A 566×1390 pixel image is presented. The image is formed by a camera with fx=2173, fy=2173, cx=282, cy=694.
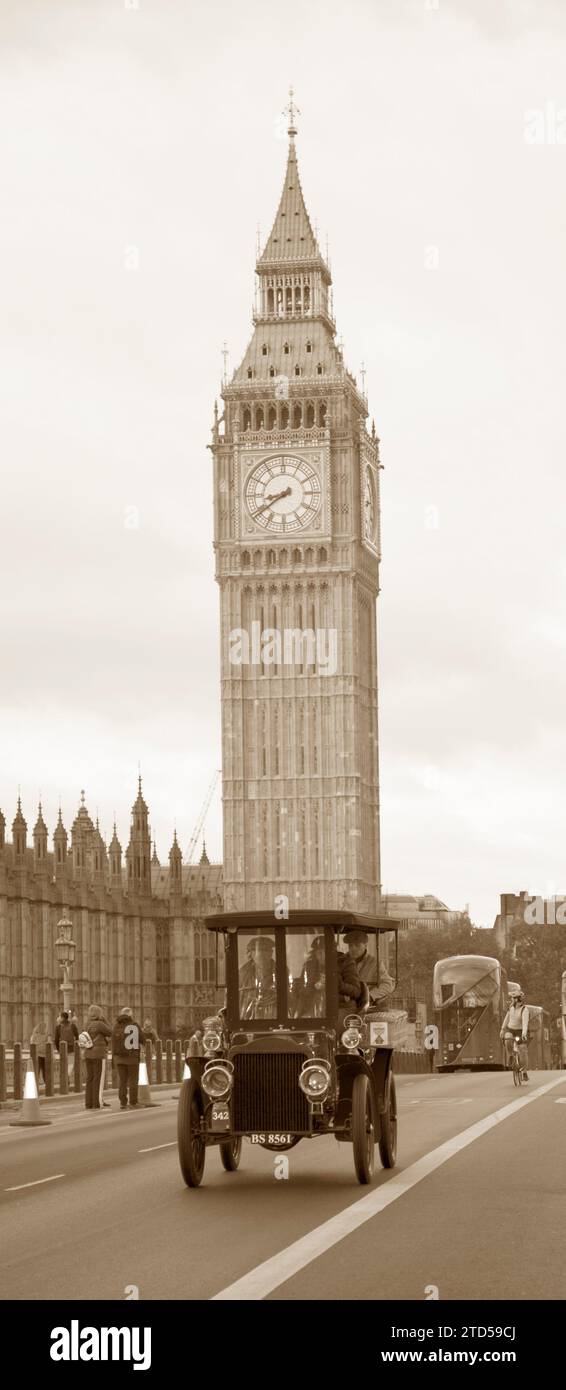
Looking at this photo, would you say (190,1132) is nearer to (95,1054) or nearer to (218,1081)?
(218,1081)

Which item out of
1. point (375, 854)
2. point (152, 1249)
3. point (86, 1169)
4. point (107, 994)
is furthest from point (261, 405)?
point (152, 1249)

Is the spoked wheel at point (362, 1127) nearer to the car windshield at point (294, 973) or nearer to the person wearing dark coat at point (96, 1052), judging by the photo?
the car windshield at point (294, 973)

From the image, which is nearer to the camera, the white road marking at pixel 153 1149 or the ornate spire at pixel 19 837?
Answer: the white road marking at pixel 153 1149

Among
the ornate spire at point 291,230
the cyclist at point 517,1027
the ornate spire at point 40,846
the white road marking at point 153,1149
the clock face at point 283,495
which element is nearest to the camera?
the white road marking at point 153,1149

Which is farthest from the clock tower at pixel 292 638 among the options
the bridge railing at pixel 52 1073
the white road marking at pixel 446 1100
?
the white road marking at pixel 446 1100

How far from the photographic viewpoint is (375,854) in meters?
121

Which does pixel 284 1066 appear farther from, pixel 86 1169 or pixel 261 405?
pixel 261 405

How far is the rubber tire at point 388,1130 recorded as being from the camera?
60.0ft

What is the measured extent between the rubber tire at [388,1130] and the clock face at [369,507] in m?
101

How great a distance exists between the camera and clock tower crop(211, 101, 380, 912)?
11569cm

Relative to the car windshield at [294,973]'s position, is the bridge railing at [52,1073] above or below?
below

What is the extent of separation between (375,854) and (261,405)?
25.7m

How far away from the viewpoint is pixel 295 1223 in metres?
14.1

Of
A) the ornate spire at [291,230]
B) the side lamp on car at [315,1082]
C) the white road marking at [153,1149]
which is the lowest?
the white road marking at [153,1149]
